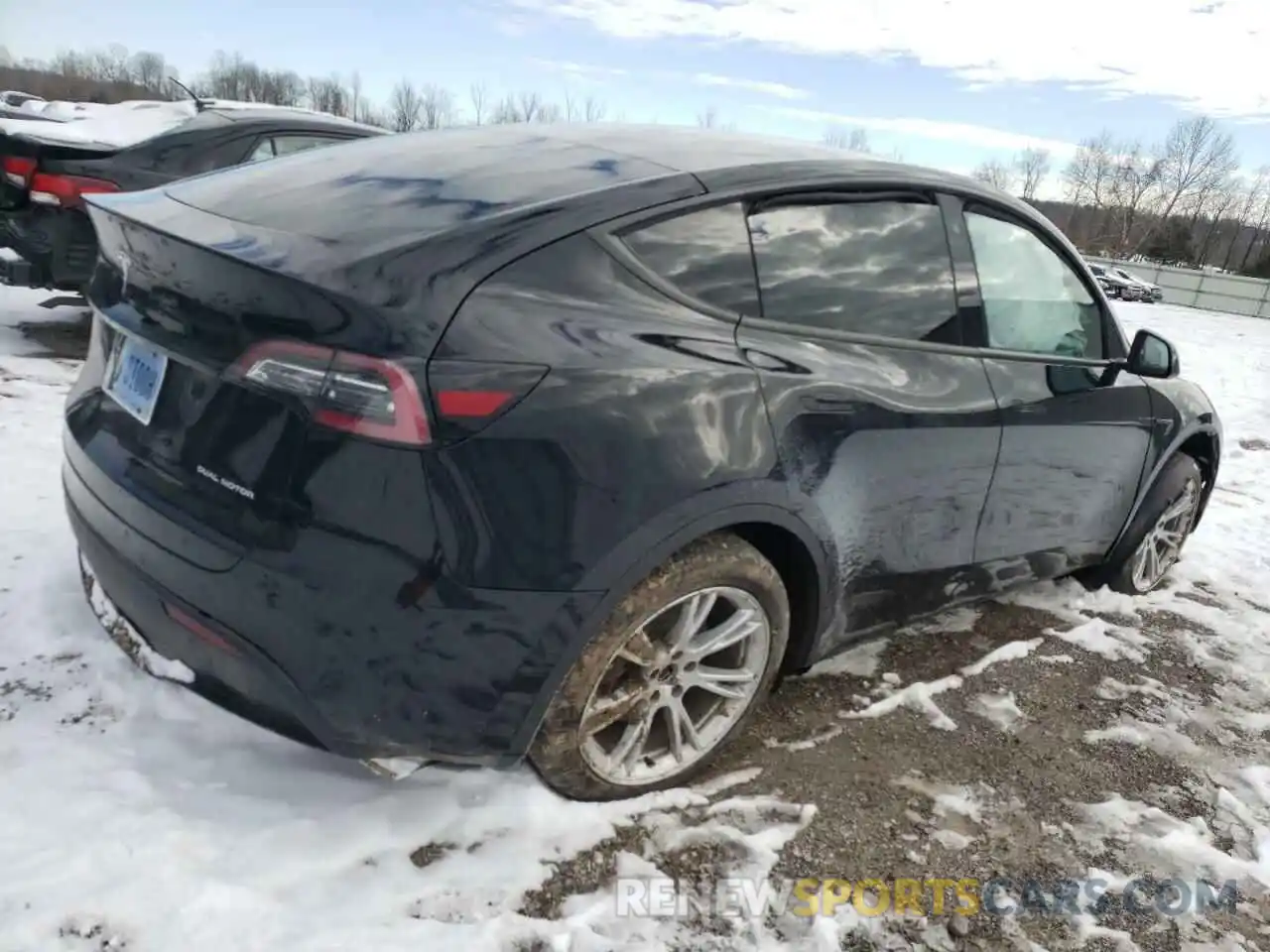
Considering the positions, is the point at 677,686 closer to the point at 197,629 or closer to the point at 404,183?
the point at 197,629

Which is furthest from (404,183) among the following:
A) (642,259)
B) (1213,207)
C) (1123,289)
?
(1213,207)

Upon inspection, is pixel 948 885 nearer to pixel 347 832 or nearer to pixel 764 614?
pixel 764 614

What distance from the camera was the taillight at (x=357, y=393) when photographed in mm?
1692

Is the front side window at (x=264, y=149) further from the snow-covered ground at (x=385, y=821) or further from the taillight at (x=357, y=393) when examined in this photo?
the taillight at (x=357, y=393)

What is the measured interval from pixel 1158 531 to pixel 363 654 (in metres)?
3.64

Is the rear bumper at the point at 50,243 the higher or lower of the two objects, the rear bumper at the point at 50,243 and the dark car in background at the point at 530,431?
the lower

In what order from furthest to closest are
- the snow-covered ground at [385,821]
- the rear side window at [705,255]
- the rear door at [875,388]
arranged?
1. the rear door at [875,388]
2. the rear side window at [705,255]
3. the snow-covered ground at [385,821]

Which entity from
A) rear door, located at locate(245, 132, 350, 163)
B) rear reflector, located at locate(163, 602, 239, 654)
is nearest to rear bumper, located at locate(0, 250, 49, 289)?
rear door, located at locate(245, 132, 350, 163)

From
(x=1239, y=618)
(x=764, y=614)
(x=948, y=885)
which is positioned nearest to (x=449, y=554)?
(x=764, y=614)

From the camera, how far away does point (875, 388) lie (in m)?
2.46

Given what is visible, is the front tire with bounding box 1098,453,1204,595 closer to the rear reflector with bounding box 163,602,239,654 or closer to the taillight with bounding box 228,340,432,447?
the taillight with bounding box 228,340,432,447

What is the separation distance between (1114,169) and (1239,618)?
92.7 metres

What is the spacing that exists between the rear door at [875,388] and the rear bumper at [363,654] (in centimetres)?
79

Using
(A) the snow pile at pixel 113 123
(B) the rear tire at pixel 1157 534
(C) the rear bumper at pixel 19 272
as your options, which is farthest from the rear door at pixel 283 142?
(B) the rear tire at pixel 1157 534
